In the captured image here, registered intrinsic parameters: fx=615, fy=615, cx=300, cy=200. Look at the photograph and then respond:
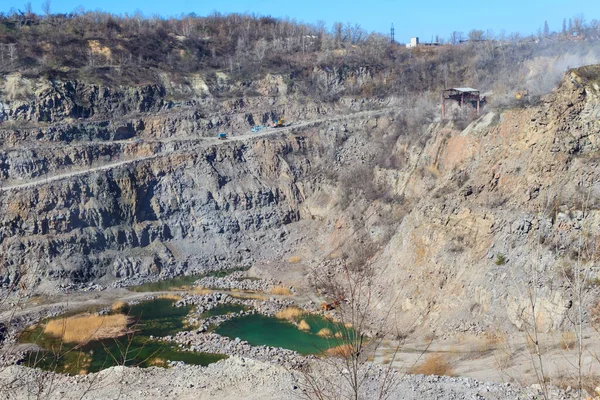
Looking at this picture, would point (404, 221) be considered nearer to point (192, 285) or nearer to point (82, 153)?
point (192, 285)

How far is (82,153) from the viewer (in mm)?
47188

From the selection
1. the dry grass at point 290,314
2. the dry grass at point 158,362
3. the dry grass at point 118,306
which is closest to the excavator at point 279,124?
the dry grass at point 118,306

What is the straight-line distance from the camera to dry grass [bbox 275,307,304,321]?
33.9 meters

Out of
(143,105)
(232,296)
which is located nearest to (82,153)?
(143,105)

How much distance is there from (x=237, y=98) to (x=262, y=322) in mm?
29382

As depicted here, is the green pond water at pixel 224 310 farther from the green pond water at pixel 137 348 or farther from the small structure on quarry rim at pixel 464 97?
the small structure on quarry rim at pixel 464 97

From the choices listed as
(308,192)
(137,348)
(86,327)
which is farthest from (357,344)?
(308,192)

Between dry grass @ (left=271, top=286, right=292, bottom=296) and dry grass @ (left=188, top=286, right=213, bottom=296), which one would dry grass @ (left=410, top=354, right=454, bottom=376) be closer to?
dry grass @ (left=271, top=286, right=292, bottom=296)

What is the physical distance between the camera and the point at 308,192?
49.2 metres

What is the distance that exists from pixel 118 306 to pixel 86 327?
3.80m

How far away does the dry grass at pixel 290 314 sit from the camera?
33.9m

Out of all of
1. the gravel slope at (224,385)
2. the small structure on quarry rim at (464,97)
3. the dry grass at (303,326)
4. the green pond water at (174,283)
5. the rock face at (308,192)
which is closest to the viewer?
the gravel slope at (224,385)

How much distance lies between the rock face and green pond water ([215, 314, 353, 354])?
15.3 feet

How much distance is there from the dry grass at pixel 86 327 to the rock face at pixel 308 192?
4317 mm
